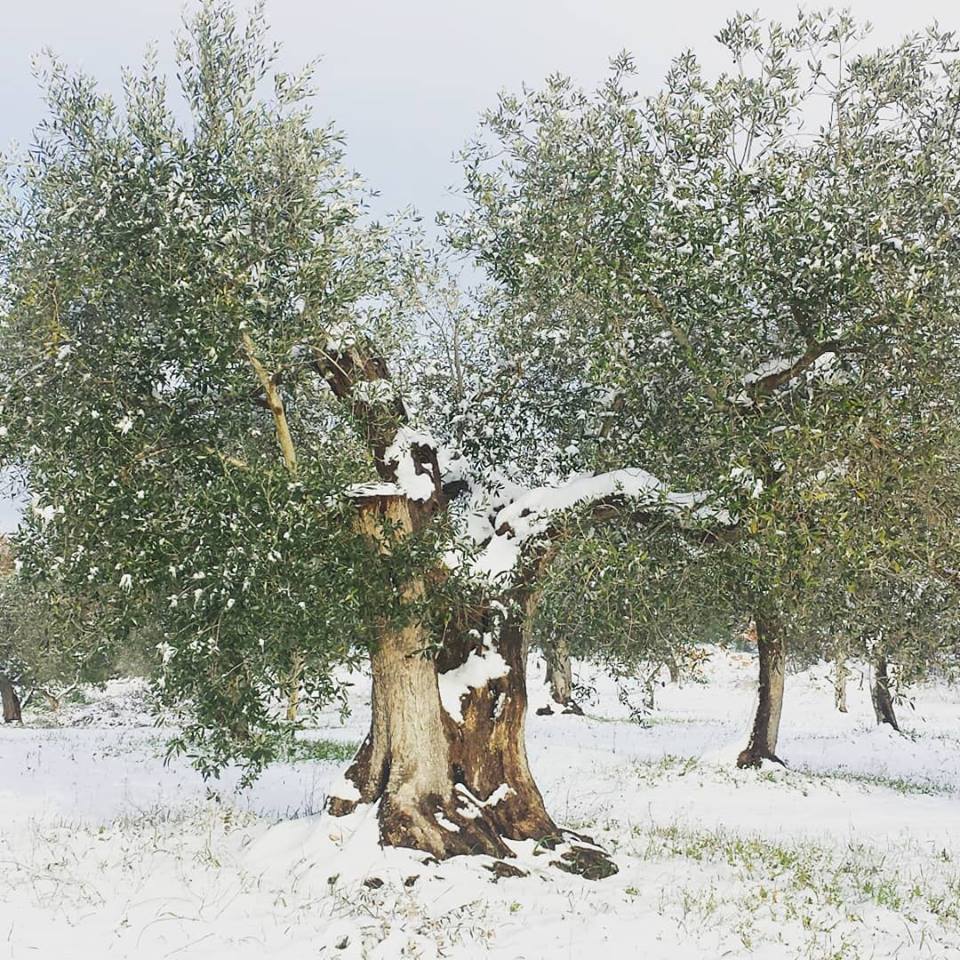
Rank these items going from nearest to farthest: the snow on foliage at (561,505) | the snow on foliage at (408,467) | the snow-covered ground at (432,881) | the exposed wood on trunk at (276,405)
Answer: the snow-covered ground at (432,881) → the exposed wood on trunk at (276,405) → the snow on foliage at (561,505) → the snow on foliage at (408,467)

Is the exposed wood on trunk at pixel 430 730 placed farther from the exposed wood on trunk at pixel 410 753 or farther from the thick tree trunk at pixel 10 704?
the thick tree trunk at pixel 10 704

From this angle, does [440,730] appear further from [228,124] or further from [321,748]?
[321,748]

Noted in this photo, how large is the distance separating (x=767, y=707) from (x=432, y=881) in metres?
18.3

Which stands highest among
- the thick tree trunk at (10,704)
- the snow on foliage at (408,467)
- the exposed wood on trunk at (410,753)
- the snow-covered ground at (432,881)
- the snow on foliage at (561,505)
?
the snow on foliage at (408,467)

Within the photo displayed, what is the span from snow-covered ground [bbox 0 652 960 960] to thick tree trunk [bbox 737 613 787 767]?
3772mm

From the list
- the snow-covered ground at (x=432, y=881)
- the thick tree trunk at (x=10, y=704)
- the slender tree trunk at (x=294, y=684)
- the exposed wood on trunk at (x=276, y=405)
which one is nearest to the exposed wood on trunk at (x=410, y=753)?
the snow-covered ground at (x=432, y=881)

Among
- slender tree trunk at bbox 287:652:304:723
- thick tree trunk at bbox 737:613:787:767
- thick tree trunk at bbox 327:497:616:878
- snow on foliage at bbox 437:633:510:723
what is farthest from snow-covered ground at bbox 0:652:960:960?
thick tree trunk at bbox 737:613:787:767

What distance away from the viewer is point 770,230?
11.8 m

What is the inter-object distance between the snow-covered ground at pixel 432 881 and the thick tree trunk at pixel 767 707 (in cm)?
377

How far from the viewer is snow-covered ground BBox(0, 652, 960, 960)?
9711mm

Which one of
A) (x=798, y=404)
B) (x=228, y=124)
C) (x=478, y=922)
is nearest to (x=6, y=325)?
(x=228, y=124)

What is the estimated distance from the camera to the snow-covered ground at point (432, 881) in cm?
971

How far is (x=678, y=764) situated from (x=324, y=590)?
19.1 metres

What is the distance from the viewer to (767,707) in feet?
89.4
